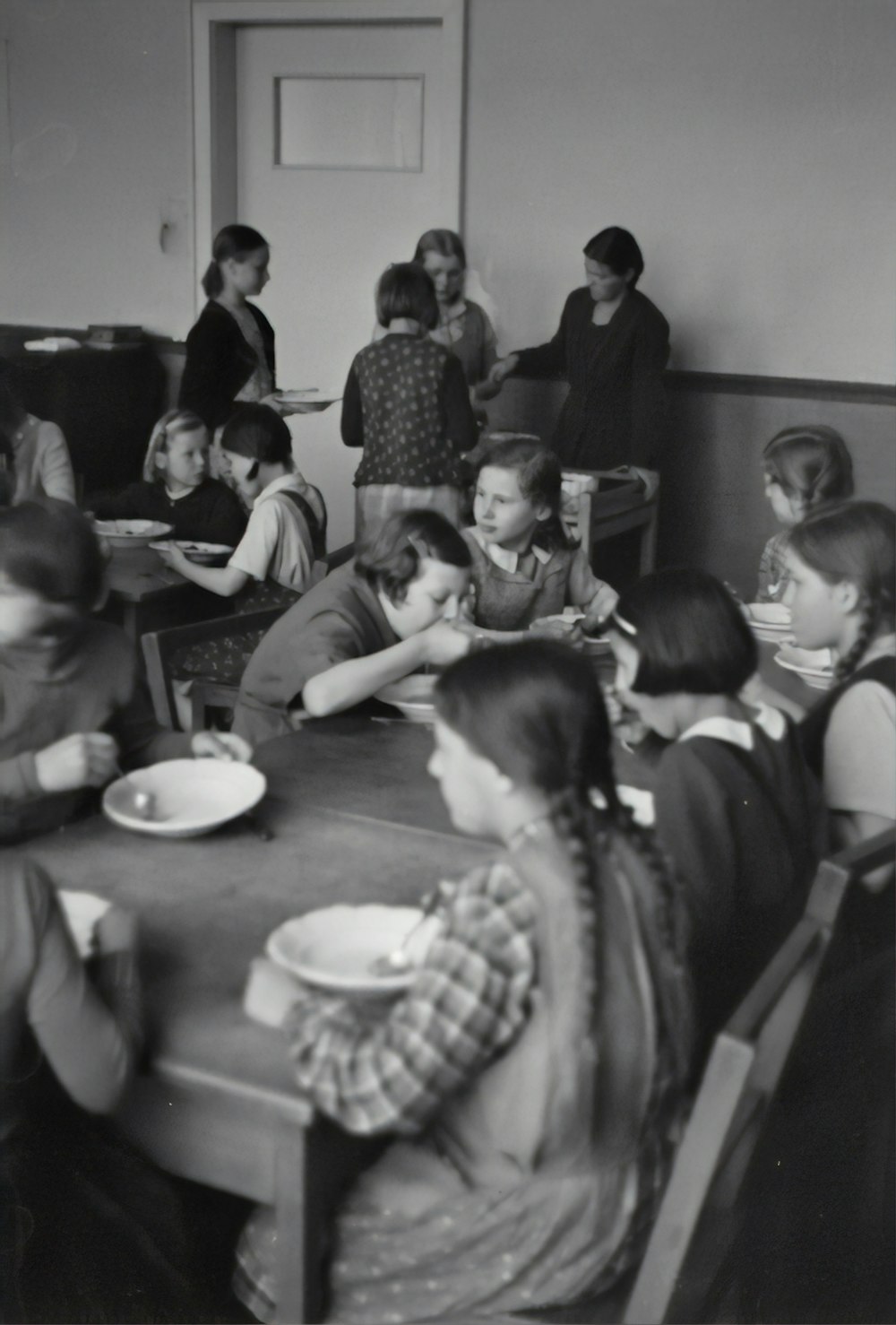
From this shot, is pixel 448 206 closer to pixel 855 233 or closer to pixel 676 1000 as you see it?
pixel 855 233

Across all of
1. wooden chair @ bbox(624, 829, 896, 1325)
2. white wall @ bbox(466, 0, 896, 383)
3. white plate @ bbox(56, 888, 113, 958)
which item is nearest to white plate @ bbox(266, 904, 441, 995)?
white plate @ bbox(56, 888, 113, 958)

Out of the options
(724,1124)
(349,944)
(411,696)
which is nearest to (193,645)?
(411,696)

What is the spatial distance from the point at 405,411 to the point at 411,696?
14.8 inches

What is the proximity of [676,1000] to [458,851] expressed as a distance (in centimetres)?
32

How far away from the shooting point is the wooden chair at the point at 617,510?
1438mm

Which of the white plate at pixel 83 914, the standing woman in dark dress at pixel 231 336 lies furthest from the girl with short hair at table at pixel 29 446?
the white plate at pixel 83 914

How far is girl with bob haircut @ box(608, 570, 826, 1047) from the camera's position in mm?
1131

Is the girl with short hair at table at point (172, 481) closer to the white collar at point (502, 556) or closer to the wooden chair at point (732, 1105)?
the white collar at point (502, 556)

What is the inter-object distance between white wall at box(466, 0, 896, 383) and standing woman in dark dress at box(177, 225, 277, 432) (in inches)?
9.4

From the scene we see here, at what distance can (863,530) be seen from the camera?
1346 mm

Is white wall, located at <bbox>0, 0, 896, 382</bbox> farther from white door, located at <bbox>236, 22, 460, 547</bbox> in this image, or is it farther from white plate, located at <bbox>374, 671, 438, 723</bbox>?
white plate, located at <bbox>374, 671, 438, 723</bbox>

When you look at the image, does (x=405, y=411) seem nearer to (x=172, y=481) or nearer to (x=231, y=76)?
(x=172, y=481)

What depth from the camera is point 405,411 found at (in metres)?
1.41

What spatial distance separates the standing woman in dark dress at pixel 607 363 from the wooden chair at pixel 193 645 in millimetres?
304
